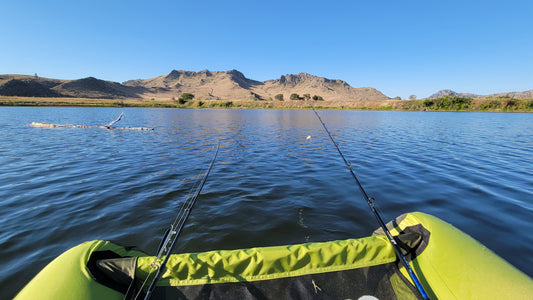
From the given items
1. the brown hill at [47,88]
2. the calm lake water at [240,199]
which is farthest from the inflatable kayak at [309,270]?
the brown hill at [47,88]

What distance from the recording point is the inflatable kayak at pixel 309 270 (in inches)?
96.9

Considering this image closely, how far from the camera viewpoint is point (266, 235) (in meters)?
5.04

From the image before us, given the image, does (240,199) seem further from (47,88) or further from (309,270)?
(47,88)

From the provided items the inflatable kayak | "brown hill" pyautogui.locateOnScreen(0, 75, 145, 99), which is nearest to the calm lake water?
the inflatable kayak

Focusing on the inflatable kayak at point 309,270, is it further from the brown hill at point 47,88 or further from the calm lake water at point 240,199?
the brown hill at point 47,88

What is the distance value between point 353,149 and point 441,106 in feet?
322

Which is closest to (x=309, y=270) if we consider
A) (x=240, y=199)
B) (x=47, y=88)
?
(x=240, y=199)

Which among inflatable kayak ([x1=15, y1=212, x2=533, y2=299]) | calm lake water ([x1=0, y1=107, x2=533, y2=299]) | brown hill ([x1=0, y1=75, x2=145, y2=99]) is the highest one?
brown hill ([x1=0, y1=75, x2=145, y2=99])

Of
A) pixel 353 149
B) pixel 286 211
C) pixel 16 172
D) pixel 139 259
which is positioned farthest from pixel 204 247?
pixel 353 149

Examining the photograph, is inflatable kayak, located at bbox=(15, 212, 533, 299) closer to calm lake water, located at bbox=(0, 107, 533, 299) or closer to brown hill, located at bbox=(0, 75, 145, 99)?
calm lake water, located at bbox=(0, 107, 533, 299)

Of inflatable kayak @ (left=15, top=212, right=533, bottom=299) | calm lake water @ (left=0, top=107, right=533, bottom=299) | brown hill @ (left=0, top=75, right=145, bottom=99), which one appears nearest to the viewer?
inflatable kayak @ (left=15, top=212, right=533, bottom=299)

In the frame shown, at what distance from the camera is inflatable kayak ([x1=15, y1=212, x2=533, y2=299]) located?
2461mm

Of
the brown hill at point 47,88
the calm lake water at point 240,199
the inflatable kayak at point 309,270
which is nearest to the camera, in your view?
the inflatable kayak at point 309,270

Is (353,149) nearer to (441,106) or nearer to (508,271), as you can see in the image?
(508,271)
